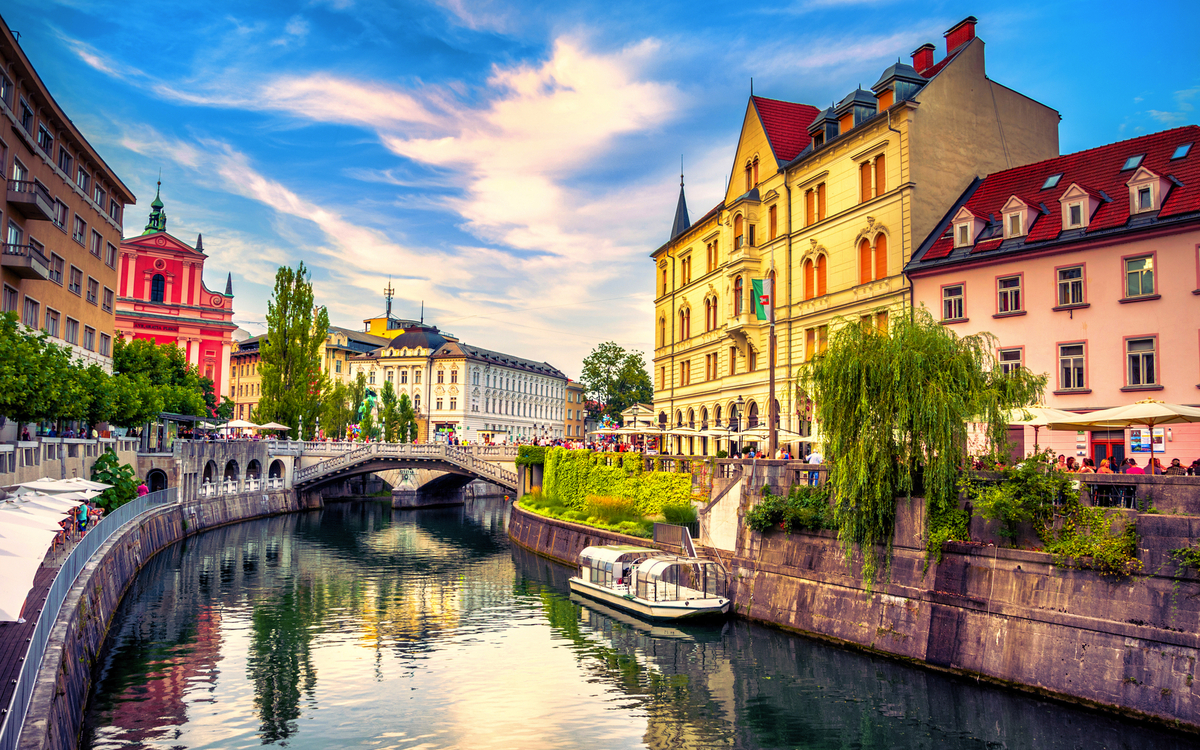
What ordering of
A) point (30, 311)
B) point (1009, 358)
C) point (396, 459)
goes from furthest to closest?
point (396, 459) < point (30, 311) < point (1009, 358)

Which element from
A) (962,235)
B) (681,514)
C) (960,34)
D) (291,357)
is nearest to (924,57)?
(960,34)

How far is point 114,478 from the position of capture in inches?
1667

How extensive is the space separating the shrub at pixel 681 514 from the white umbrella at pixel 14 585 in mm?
26195

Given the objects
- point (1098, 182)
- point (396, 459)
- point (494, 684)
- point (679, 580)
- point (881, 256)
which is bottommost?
point (494, 684)

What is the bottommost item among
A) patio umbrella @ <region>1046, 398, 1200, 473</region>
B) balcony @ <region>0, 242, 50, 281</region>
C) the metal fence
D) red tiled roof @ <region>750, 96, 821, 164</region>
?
the metal fence

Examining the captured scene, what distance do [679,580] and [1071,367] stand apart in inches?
696

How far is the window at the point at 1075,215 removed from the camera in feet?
108

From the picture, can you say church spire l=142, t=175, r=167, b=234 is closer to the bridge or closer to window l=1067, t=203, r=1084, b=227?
the bridge

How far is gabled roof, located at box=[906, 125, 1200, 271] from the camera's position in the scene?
30.7m

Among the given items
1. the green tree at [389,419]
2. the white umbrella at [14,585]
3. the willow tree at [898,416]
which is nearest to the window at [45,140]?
the white umbrella at [14,585]

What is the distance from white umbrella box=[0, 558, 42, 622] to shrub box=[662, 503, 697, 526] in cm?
2619

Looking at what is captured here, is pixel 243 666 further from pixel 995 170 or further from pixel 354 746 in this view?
pixel 995 170

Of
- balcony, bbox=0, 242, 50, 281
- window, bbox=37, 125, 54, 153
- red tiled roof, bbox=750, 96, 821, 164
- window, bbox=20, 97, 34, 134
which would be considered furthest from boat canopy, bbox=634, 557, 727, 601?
window, bbox=37, 125, 54, 153

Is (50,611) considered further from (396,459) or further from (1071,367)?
(396,459)
